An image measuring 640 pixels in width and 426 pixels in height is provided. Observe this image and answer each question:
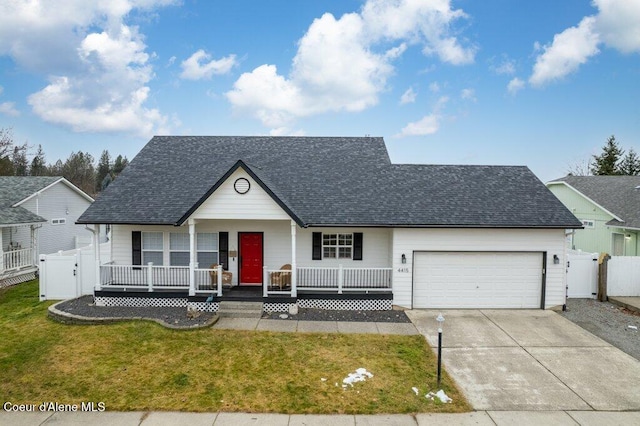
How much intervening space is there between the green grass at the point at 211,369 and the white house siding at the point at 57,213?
38.6 ft

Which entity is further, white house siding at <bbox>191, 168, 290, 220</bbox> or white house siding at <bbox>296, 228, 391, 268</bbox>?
white house siding at <bbox>296, 228, 391, 268</bbox>

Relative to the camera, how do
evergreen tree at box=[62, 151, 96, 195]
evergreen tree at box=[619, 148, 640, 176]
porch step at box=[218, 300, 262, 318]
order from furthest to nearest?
evergreen tree at box=[62, 151, 96, 195], evergreen tree at box=[619, 148, 640, 176], porch step at box=[218, 300, 262, 318]

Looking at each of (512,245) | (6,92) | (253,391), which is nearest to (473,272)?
(512,245)

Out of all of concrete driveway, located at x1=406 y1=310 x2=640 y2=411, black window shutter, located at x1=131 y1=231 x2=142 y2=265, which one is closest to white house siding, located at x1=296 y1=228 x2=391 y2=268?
concrete driveway, located at x1=406 y1=310 x2=640 y2=411

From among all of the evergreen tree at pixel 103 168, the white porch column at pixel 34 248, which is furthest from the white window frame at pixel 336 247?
the evergreen tree at pixel 103 168

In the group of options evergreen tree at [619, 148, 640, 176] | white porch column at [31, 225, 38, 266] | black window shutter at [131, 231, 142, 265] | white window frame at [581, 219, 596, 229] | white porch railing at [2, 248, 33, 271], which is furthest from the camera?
evergreen tree at [619, 148, 640, 176]

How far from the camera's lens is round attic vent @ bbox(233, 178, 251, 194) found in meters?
11.8

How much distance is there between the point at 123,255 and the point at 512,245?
48.9ft

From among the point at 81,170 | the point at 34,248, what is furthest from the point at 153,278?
the point at 81,170

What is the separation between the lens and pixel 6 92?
25594 millimetres

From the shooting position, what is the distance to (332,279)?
1352cm

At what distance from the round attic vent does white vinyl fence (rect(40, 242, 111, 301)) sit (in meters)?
6.94

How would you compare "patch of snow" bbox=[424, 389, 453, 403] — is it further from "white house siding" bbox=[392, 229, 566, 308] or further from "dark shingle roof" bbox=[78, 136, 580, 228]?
"dark shingle roof" bbox=[78, 136, 580, 228]

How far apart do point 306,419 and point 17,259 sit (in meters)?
18.8
